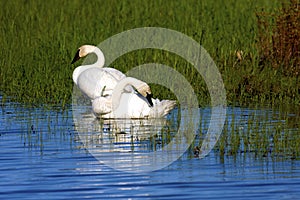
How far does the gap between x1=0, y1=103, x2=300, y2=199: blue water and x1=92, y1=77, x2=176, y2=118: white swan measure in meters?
1.79

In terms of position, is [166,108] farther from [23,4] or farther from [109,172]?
[23,4]

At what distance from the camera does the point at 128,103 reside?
10906mm

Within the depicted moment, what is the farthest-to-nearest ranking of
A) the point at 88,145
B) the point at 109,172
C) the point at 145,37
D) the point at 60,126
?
the point at 145,37 → the point at 60,126 → the point at 88,145 → the point at 109,172

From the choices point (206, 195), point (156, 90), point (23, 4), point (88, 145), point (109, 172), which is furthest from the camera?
point (23, 4)

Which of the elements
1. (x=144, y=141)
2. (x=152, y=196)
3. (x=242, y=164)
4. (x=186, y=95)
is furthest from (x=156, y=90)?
(x=152, y=196)

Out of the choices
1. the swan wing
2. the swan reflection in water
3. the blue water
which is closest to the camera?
the blue water

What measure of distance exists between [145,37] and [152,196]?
8405mm

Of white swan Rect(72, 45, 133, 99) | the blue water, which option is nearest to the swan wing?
white swan Rect(72, 45, 133, 99)

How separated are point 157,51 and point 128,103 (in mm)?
3404

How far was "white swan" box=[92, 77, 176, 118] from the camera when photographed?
35.3ft

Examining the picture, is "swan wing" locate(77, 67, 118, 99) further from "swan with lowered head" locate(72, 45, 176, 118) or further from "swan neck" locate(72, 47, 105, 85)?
"swan neck" locate(72, 47, 105, 85)

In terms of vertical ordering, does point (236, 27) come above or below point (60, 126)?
above

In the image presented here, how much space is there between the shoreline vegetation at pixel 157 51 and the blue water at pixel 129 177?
3335 mm

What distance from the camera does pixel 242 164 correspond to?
783 cm
